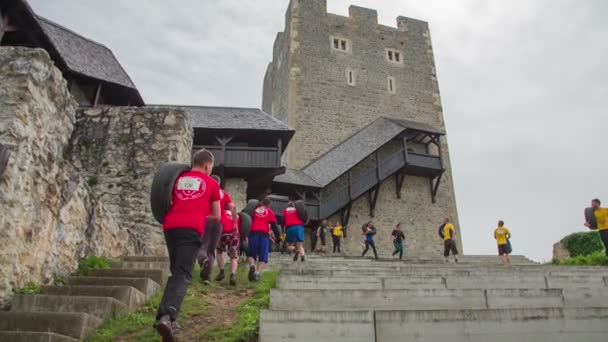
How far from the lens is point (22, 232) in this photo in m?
4.11

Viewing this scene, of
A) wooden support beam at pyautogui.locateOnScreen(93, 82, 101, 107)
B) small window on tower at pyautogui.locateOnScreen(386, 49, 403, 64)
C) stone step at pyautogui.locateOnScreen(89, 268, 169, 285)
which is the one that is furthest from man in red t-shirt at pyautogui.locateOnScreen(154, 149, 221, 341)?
small window on tower at pyautogui.locateOnScreen(386, 49, 403, 64)

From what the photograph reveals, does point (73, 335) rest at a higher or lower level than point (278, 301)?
lower

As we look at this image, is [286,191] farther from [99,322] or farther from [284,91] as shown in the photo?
[99,322]

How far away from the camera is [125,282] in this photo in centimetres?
455

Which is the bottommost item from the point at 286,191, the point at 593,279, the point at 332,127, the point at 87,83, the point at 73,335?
the point at 73,335

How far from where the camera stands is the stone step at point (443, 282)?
191 inches

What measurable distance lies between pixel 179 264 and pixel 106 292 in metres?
1.42

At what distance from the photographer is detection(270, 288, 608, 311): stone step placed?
3.97 metres

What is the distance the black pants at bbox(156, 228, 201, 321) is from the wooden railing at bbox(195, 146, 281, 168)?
12.3 metres

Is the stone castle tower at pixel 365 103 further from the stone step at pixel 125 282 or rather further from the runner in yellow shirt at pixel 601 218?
the stone step at pixel 125 282

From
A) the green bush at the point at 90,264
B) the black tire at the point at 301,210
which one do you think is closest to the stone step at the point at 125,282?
the green bush at the point at 90,264

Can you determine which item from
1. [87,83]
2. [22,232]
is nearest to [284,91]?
[87,83]

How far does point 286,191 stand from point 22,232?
1453 centimetres

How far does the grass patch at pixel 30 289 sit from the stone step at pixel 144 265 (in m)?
1.45
